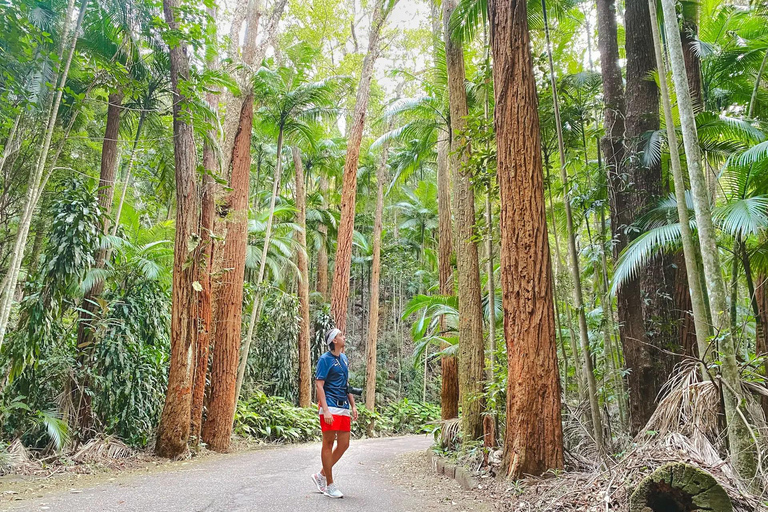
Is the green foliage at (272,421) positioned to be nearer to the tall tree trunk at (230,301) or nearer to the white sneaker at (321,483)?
the tall tree trunk at (230,301)

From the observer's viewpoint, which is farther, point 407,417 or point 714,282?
point 407,417

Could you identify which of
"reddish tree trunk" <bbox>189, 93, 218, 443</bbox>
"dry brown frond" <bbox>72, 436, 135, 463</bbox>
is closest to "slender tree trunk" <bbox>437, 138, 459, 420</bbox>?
"reddish tree trunk" <bbox>189, 93, 218, 443</bbox>

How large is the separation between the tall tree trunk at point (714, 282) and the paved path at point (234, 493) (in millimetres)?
2675

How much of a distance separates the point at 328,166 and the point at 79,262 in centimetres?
1325

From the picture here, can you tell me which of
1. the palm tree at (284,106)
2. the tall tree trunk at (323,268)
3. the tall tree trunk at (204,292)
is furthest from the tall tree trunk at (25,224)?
the tall tree trunk at (323,268)

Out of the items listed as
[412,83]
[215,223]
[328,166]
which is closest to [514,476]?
[215,223]

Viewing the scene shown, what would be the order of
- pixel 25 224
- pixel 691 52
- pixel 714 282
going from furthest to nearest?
pixel 691 52 → pixel 25 224 → pixel 714 282

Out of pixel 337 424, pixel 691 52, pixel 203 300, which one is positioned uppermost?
pixel 691 52

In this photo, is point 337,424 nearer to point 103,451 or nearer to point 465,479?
point 465,479

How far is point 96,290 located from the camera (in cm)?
852

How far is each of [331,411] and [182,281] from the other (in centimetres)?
395

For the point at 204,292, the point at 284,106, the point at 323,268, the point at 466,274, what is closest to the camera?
the point at 466,274

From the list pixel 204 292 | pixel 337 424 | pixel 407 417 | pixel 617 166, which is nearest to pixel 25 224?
pixel 204 292

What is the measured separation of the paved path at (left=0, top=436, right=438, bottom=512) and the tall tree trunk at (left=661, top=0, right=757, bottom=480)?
2675 mm
